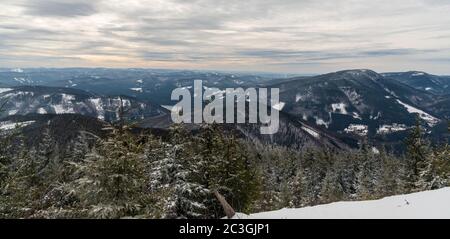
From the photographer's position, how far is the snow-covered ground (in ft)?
32.2

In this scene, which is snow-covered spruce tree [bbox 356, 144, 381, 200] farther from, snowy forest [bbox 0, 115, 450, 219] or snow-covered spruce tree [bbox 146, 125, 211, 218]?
snow-covered spruce tree [bbox 146, 125, 211, 218]

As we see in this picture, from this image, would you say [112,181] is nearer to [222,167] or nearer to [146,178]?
[146,178]

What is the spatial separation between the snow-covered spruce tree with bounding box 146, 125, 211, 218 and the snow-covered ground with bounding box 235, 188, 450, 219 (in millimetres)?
9870

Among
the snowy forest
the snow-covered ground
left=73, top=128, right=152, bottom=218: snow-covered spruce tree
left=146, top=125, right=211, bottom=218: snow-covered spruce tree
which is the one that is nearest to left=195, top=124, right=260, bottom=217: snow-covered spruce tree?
the snowy forest

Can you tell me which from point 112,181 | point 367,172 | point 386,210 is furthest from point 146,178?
point 367,172

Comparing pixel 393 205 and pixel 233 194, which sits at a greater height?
pixel 393 205

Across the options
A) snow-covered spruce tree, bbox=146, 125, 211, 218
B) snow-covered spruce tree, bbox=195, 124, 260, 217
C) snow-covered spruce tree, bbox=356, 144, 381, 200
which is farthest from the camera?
snow-covered spruce tree, bbox=356, 144, 381, 200

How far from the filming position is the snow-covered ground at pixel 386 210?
387 inches

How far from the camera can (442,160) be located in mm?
31922


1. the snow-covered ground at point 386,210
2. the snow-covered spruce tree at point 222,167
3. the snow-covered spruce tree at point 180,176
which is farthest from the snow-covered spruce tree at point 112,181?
the snow-covered spruce tree at point 222,167
